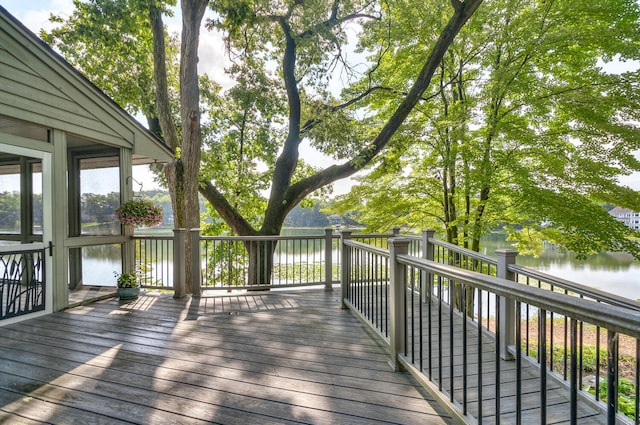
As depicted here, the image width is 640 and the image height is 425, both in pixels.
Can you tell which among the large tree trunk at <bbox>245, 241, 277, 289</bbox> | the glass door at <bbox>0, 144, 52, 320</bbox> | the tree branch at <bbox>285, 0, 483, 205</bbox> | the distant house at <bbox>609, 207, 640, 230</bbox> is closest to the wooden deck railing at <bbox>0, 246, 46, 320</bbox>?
the glass door at <bbox>0, 144, 52, 320</bbox>

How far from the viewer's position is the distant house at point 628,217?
541cm

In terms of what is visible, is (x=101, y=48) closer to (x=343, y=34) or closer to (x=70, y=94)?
(x=70, y=94)

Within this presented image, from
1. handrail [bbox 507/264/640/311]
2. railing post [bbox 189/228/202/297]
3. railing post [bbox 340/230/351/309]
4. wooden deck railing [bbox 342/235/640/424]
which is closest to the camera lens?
wooden deck railing [bbox 342/235/640/424]

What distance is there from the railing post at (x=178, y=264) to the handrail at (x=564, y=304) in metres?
4.17

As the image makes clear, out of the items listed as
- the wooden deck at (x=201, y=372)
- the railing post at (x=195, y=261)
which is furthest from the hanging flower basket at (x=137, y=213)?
the wooden deck at (x=201, y=372)

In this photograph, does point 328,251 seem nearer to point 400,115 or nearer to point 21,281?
point 400,115

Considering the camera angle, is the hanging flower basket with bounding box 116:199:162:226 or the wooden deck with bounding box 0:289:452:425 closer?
the wooden deck with bounding box 0:289:452:425

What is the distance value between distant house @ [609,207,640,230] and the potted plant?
8122 mm

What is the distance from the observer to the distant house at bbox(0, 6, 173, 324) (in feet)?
11.8

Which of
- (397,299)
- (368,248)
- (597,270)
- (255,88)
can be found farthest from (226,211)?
(597,270)

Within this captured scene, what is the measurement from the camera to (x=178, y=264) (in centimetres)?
479

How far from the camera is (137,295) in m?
4.71

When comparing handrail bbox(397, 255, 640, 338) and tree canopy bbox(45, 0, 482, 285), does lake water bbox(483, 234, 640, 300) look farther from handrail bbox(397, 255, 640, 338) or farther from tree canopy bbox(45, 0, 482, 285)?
handrail bbox(397, 255, 640, 338)

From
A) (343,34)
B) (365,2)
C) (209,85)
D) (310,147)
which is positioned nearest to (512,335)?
(310,147)
